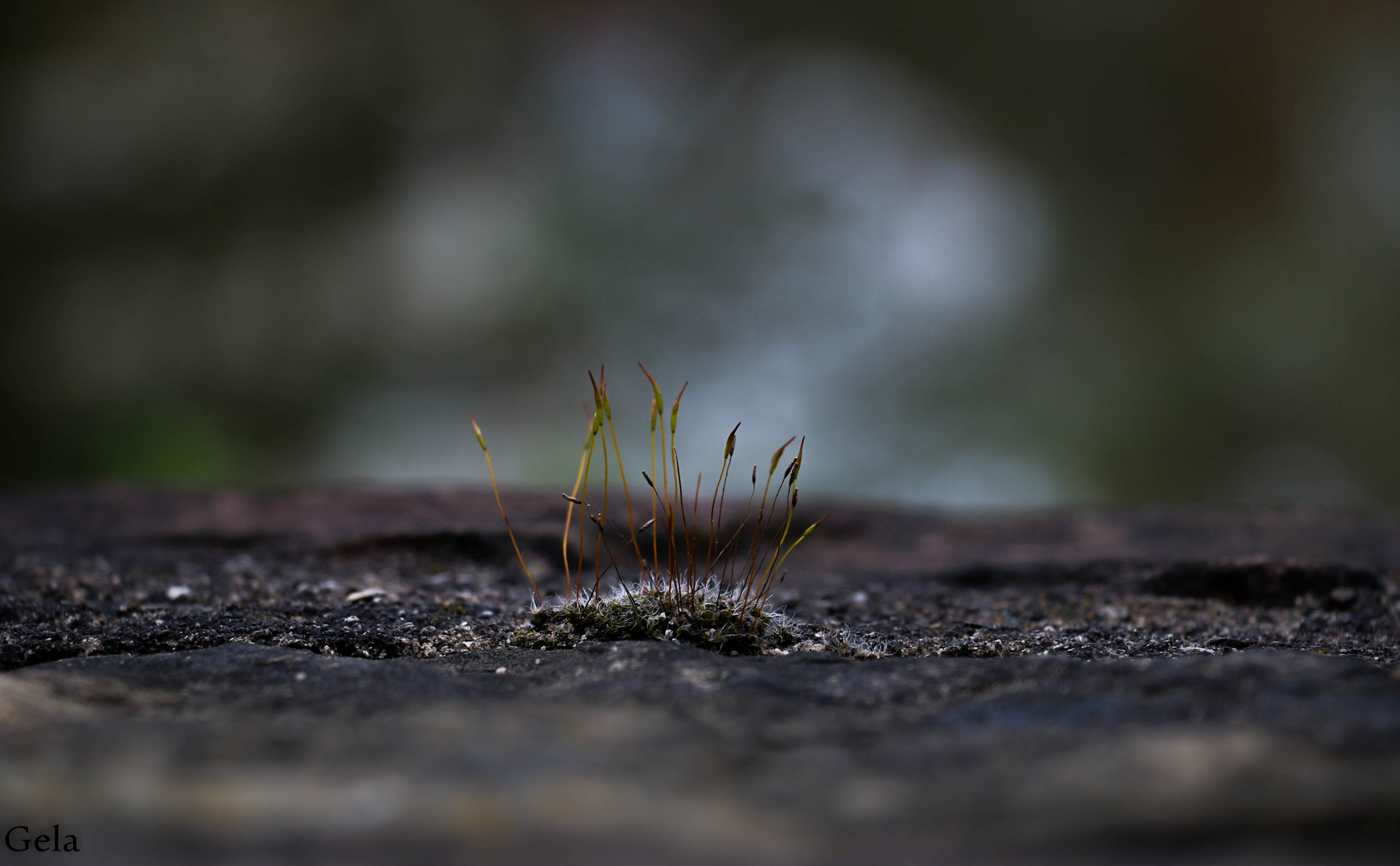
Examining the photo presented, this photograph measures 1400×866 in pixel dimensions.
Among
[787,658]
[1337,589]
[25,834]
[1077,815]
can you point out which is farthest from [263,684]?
[1337,589]

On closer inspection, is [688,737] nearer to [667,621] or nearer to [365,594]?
[667,621]

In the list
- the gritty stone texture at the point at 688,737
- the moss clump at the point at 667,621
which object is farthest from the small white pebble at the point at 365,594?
the moss clump at the point at 667,621

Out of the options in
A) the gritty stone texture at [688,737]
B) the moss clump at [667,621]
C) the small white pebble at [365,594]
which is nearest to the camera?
the gritty stone texture at [688,737]

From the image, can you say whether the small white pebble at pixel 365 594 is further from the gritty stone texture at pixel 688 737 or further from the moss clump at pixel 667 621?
the moss clump at pixel 667 621

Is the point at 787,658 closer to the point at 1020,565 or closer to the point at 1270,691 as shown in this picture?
the point at 1270,691

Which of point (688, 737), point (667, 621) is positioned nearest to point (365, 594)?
point (667, 621)
